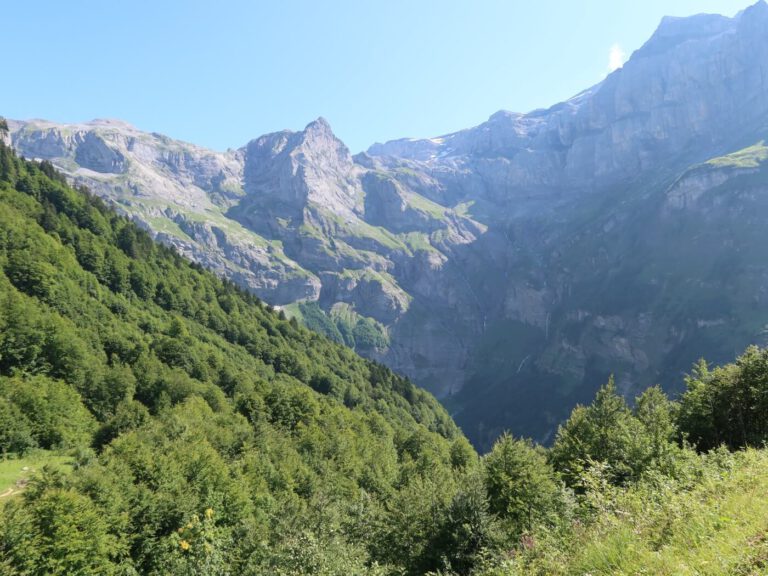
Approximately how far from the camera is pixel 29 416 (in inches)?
1970

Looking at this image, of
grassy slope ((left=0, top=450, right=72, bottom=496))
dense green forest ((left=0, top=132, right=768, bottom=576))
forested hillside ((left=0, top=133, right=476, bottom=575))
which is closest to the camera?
dense green forest ((left=0, top=132, right=768, bottom=576))

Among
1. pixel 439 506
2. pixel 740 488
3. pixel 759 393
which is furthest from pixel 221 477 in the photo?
pixel 759 393

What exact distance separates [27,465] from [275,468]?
25.4m

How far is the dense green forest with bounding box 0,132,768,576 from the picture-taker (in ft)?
48.2

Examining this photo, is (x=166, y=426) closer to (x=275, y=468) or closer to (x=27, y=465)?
(x=27, y=465)

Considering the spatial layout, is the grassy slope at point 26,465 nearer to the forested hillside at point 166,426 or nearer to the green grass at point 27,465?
the green grass at point 27,465

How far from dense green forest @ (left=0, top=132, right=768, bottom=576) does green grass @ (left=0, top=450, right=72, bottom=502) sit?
3.09 ft

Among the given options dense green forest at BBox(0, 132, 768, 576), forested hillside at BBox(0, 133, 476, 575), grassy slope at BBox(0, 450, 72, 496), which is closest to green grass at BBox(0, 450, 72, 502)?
grassy slope at BBox(0, 450, 72, 496)

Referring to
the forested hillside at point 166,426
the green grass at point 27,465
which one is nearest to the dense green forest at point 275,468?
the forested hillside at point 166,426

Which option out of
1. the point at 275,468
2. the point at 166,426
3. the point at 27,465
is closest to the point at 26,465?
the point at 27,465

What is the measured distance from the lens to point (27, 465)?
4366 cm

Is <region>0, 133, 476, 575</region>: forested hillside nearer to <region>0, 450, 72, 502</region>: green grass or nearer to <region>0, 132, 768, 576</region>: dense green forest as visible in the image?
<region>0, 132, 768, 576</region>: dense green forest

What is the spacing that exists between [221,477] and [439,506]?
24442 millimetres

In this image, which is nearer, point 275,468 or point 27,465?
point 27,465
